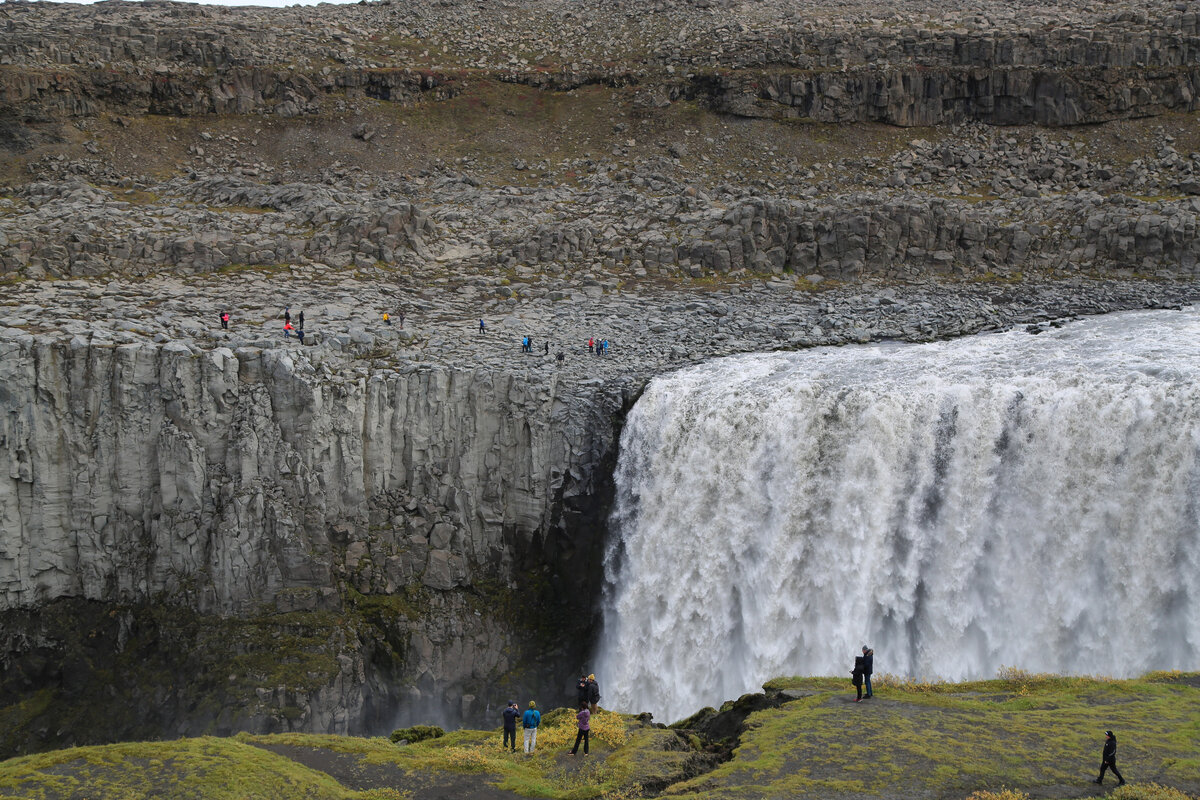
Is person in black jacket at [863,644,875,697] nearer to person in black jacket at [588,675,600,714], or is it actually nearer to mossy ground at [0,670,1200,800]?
mossy ground at [0,670,1200,800]

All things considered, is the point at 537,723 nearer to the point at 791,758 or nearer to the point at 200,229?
the point at 791,758

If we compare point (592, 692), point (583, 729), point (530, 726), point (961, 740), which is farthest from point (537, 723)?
point (961, 740)

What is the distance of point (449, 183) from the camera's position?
76.6m

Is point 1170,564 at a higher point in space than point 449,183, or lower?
lower

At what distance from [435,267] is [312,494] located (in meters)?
21.9

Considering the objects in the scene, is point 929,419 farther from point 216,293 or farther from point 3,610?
point 3,610

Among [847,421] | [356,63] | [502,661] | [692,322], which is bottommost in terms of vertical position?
[502,661]

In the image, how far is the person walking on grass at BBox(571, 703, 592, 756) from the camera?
28.7m

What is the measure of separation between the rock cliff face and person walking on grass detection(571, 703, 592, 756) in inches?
712

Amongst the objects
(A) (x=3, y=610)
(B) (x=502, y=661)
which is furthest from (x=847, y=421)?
(A) (x=3, y=610)

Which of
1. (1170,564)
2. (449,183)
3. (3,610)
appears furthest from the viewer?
(449,183)

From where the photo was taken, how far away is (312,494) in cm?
4634

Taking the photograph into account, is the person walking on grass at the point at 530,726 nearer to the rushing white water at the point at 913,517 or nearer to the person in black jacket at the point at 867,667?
the person in black jacket at the point at 867,667

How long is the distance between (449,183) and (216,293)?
25.3m
